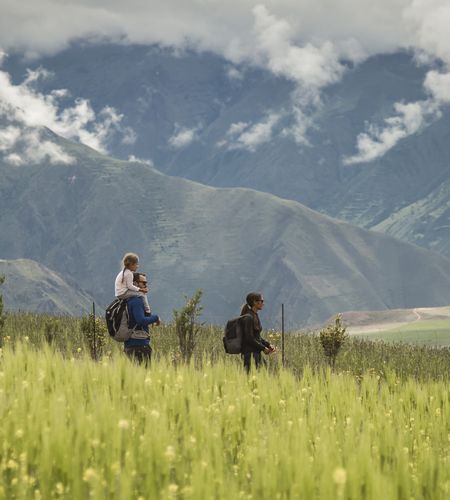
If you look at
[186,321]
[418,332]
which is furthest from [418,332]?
[186,321]

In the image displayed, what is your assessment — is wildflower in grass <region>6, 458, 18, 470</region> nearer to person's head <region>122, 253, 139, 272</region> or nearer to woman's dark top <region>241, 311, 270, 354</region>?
person's head <region>122, 253, 139, 272</region>

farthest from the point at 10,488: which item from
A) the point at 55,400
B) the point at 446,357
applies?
the point at 446,357

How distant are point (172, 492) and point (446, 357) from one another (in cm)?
3727

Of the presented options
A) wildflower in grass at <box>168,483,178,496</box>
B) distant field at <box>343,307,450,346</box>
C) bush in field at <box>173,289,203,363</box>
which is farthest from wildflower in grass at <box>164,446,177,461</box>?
distant field at <box>343,307,450,346</box>

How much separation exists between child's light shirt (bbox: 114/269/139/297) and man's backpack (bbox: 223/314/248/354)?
1.59 m

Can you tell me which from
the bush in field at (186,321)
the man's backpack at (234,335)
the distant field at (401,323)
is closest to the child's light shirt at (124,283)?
the man's backpack at (234,335)

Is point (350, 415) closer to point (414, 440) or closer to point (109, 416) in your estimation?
point (414, 440)

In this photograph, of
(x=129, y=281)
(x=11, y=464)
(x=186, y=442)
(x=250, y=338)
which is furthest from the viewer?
(x=250, y=338)

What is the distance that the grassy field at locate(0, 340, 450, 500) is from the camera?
17.4ft

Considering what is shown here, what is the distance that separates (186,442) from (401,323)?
13554 centimetres

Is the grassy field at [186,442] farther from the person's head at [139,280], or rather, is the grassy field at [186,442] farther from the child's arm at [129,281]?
the person's head at [139,280]

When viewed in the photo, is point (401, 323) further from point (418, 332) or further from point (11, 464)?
point (11, 464)

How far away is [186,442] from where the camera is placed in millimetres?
6410

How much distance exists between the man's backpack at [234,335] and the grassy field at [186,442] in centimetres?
464
